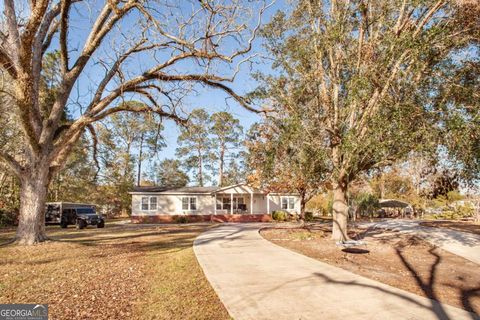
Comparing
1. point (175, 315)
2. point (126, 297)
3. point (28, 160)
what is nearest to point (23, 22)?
point (28, 160)

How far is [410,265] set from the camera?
30.4ft

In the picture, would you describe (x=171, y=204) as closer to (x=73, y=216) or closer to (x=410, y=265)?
(x=73, y=216)

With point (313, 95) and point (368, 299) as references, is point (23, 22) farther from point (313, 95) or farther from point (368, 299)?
point (368, 299)

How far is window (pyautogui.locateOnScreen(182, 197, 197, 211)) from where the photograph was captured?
105ft

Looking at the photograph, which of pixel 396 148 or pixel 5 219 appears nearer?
pixel 396 148

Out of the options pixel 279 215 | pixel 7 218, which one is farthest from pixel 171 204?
pixel 7 218

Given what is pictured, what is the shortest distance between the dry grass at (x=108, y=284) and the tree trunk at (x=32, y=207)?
0.73 meters

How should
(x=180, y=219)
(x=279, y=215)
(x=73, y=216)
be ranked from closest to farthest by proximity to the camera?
1. (x=73, y=216)
2. (x=180, y=219)
3. (x=279, y=215)

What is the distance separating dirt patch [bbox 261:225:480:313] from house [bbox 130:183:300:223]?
17.5 metres

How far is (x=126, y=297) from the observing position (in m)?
5.84

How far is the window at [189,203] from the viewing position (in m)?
31.9

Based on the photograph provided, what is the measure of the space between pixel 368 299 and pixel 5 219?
29895 mm

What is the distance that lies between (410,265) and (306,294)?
5.17 meters

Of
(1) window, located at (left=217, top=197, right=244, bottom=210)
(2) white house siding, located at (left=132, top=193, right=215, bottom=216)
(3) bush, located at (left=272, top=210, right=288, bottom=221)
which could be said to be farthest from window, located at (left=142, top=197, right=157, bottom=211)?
(3) bush, located at (left=272, top=210, right=288, bottom=221)
